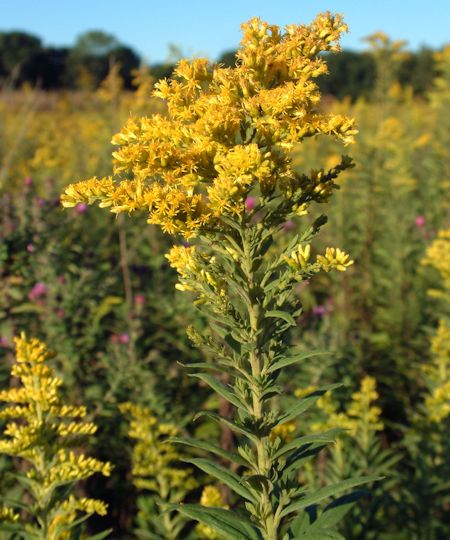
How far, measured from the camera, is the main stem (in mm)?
1745

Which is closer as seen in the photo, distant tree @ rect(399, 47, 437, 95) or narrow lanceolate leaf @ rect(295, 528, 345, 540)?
narrow lanceolate leaf @ rect(295, 528, 345, 540)

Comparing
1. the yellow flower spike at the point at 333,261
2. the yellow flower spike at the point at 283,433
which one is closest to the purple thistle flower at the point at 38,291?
the yellow flower spike at the point at 283,433

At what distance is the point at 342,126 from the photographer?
1793 mm

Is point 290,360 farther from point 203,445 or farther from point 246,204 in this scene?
point 246,204

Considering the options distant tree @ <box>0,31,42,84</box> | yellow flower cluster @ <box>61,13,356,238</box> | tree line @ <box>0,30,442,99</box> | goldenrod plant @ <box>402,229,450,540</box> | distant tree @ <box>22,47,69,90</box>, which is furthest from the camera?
distant tree @ <box>0,31,42,84</box>

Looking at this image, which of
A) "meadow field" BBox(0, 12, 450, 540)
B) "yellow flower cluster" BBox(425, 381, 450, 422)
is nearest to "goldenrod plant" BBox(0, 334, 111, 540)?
"meadow field" BBox(0, 12, 450, 540)

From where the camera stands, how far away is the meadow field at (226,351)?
1748 millimetres

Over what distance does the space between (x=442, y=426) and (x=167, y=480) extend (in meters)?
Result: 1.27

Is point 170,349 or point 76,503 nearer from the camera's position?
point 76,503

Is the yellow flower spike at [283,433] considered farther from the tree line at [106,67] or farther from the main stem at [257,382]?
the tree line at [106,67]

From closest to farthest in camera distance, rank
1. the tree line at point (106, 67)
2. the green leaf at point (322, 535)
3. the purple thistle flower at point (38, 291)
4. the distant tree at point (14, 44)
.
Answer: the green leaf at point (322, 535), the purple thistle flower at point (38, 291), the tree line at point (106, 67), the distant tree at point (14, 44)

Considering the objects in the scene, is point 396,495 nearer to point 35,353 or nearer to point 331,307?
point 331,307

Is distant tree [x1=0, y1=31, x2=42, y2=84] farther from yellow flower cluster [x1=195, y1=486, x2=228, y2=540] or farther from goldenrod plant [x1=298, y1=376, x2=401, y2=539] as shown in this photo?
yellow flower cluster [x1=195, y1=486, x2=228, y2=540]

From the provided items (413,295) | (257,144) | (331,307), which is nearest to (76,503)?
(257,144)
